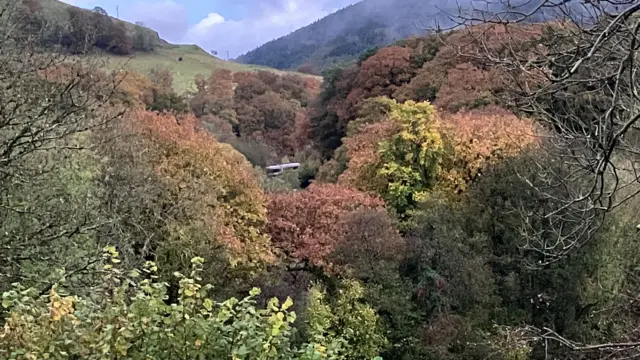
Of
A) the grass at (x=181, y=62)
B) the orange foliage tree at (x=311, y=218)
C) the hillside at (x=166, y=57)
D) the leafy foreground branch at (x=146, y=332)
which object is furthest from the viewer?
the hillside at (x=166, y=57)

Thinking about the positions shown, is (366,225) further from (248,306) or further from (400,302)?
(248,306)

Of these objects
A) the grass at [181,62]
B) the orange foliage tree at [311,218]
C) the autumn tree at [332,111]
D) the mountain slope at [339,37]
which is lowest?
the orange foliage tree at [311,218]

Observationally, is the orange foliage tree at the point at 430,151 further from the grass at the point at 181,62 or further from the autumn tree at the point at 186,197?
the grass at the point at 181,62

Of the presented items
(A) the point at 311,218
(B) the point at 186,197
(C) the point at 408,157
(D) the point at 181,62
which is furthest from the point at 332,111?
(D) the point at 181,62

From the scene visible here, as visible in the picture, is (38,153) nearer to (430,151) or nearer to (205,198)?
(205,198)

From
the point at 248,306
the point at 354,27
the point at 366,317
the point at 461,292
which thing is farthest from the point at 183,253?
the point at 354,27

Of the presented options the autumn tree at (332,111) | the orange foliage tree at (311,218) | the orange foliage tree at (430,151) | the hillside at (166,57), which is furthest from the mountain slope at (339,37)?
the orange foliage tree at (311,218)

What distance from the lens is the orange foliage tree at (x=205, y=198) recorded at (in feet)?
51.2

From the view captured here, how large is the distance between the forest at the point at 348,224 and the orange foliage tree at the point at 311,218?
0.07 m

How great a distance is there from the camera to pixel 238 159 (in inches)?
792

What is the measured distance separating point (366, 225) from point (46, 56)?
34.7 ft

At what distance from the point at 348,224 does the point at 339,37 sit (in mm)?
103184

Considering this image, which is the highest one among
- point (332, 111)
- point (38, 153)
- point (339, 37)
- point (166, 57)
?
point (339, 37)

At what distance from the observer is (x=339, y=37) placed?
382 feet
